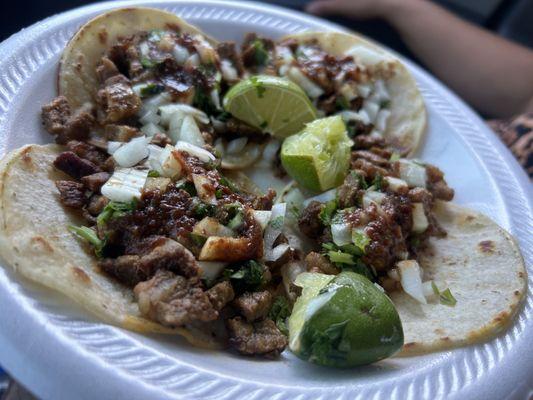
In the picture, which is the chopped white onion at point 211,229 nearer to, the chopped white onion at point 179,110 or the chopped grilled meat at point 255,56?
the chopped white onion at point 179,110

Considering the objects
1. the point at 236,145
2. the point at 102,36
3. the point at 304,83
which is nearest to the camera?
the point at 102,36

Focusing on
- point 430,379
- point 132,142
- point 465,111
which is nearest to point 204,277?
point 132,142

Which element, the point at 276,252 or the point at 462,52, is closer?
the point at 276,252

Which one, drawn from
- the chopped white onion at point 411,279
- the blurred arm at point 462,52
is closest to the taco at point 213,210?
the chopped white onion at point 411,279

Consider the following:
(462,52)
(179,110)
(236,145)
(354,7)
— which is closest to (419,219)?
(236,145)

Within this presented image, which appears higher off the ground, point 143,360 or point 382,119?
point 382,119

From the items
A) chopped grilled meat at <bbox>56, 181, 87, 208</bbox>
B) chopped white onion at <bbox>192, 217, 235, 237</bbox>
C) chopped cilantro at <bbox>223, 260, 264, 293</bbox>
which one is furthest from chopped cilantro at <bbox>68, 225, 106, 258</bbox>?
chopped cilantro at <bbox>223, 260, 264, 293</bbox>

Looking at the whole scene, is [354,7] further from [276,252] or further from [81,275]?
[81,275]
